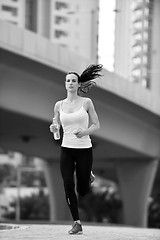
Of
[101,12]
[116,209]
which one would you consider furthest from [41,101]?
[116,209]

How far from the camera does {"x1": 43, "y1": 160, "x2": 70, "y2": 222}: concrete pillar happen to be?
125ft

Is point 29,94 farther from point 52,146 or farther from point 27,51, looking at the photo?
point 52,146

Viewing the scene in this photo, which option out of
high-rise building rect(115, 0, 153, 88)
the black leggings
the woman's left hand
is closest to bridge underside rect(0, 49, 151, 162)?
high-rise building rect(115, 0, 153, 88)

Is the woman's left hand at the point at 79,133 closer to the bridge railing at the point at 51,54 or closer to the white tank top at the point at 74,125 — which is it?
the white tank top at the point at 74,125

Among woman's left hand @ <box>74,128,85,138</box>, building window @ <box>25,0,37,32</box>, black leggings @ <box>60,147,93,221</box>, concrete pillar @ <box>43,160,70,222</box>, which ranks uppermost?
woman's left hand @ <box>74,128,85,138</box>

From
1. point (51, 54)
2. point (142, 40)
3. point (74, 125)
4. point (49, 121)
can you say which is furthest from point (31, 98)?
point (142, 40)

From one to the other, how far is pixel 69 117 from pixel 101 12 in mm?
24292

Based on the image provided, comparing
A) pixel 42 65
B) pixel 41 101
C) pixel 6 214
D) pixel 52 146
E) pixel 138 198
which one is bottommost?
pixel 6 214

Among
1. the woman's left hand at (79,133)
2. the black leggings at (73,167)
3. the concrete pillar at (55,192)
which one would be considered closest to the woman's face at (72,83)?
the woman's left hand at (79,133)

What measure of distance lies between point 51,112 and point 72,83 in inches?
559

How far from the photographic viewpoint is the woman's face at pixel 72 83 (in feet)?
25.1

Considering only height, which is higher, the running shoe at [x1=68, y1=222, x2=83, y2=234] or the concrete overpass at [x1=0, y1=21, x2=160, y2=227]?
the running shoe at [x1=68, y1=222, x2=83, y2=234]

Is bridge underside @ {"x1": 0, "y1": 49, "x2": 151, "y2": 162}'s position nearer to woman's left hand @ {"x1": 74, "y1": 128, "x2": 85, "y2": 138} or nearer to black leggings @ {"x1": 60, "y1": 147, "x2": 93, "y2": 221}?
black leggings @ {"x1": 60, "y1": 147, "x2": 93, "y2": 221}

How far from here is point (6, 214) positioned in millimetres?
49719
